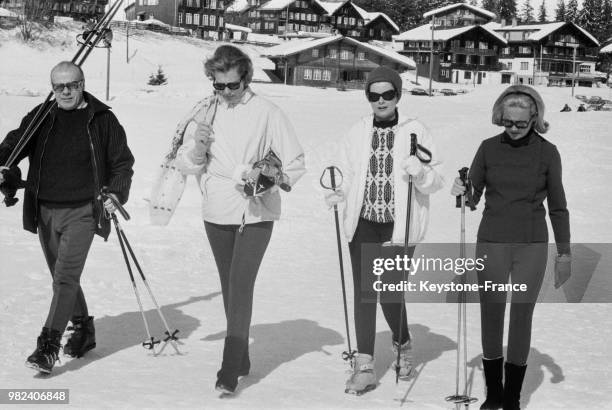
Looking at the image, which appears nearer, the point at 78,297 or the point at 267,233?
the point at 267,233

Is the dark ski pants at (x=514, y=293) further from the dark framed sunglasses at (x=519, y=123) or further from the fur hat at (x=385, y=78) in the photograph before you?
the fur hat at (x=385, y=78)

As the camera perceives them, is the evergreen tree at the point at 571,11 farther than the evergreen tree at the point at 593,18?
Yes

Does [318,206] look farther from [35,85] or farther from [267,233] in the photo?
[35,85]

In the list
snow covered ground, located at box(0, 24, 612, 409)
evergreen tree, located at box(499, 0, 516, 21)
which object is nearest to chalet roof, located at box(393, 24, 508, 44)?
evergreen tree, located at box(499, 0, 516, 21)

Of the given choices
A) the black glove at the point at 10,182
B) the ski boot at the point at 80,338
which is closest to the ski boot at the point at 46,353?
the ski boot at the point at 80,338

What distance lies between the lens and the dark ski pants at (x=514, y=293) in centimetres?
515

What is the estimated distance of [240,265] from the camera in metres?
5.61

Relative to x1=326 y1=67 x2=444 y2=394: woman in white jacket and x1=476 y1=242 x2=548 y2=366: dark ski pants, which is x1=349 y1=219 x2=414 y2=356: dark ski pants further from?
x1=476 y1=242 x2=548 y2=366: dark ski pants

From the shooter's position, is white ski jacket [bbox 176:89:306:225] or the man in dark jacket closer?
white ski jacket [bbox 176:89:306:225]

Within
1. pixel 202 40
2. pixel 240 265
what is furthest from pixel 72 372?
pixel 202 40

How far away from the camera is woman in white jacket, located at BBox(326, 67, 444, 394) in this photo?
5.53 meters

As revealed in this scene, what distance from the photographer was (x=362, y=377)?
5641 mm

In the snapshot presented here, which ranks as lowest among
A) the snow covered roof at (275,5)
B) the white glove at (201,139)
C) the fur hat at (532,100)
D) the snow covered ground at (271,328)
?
the snow covered ground at (271,328)

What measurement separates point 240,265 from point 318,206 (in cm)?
1020
